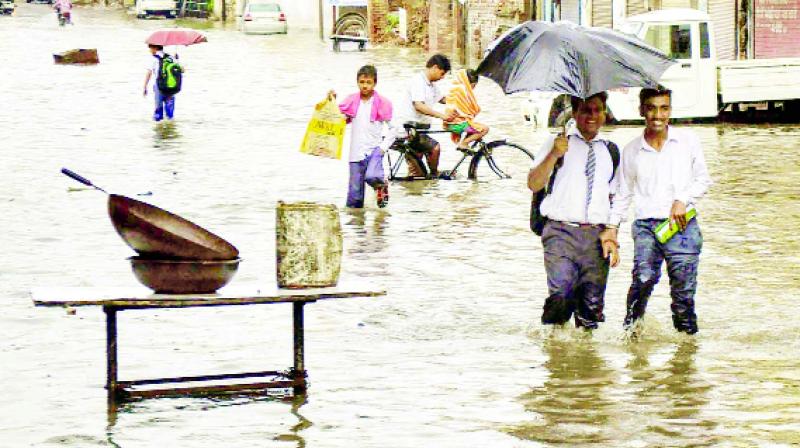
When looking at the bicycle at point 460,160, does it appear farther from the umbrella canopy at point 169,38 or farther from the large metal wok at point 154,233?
the large metal wok at point 154,233

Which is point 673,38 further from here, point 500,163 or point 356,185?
point 356,185

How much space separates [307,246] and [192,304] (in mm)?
669

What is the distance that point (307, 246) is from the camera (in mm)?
8539

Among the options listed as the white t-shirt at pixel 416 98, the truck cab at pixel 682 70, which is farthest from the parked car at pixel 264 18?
the white t-shirt at pixel 416 98

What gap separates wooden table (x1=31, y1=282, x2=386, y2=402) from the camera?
8062 millimetres

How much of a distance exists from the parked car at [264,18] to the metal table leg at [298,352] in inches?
2145

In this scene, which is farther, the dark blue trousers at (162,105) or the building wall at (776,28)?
the building wall at (776,28)

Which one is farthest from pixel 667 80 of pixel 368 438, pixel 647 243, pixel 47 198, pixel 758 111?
pixel 368 438

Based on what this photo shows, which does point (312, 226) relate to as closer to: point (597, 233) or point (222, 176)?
point (597, 233)

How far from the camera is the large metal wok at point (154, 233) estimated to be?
8.36 m

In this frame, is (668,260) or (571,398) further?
(668,260)

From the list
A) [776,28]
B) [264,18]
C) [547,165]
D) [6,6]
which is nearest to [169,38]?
[776,28]

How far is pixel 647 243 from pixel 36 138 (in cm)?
1594

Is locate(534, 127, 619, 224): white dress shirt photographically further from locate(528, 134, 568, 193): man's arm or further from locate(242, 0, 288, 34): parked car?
locate(242, 0, 288, 34): parked car
